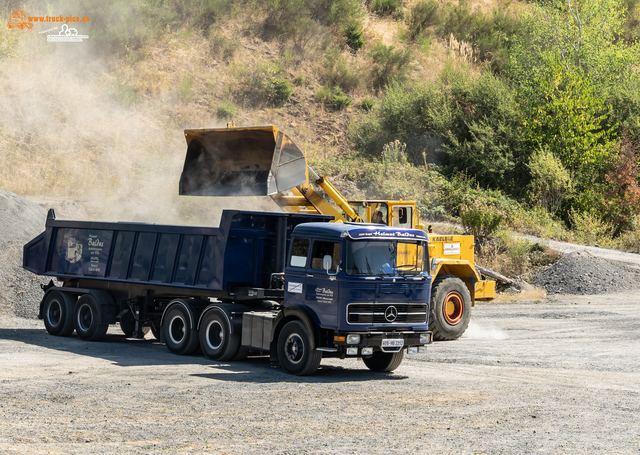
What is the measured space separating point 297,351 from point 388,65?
42635 millimetres

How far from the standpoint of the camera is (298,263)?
12398 mm

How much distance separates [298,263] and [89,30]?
40.4 m

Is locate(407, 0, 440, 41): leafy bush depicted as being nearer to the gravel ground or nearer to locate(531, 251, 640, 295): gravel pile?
locate(531, 251, 640, 295): gravel pile

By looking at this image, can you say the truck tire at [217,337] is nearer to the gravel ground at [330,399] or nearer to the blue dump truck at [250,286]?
the blue dump truck at [250,286]

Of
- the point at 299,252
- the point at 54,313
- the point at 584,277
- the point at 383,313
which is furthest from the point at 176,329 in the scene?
the point at 584,277

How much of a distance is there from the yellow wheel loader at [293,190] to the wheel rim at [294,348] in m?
4.66

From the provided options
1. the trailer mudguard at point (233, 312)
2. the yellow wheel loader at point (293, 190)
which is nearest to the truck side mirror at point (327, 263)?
the trailer mudguard at point (233, 312)

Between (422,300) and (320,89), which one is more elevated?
(320,89)

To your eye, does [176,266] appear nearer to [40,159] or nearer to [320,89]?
[40,159]

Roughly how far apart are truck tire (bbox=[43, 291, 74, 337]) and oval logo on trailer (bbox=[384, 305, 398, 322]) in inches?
335

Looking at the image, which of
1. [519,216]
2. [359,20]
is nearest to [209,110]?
[359,20]

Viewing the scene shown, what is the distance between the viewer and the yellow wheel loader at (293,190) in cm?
1659

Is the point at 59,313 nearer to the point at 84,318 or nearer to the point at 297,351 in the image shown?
the point at 84,318

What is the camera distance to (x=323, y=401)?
10234 millimetres
